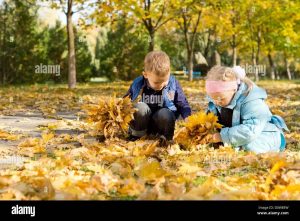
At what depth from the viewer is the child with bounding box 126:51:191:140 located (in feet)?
15.8

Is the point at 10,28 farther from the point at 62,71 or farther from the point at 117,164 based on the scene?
the point at 117,164

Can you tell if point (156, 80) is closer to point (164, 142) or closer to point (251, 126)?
point (164, 142)

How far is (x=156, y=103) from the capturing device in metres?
5.17

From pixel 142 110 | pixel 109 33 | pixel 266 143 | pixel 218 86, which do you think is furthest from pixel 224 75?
pixel 109 33

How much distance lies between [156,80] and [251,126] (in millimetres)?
1085

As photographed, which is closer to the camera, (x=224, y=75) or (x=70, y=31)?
(x=224, y=75)

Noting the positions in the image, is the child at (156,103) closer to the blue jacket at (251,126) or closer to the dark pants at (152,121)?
the dark pants at (152,121)

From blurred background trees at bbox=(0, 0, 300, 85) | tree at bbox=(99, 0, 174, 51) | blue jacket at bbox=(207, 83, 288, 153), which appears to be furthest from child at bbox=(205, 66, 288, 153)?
blurred background trees at bbox=(0, 0, 300, 85)

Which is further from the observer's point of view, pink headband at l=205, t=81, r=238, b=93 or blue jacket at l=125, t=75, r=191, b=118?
blue jacket at l=125, t=75, r=191, b=118

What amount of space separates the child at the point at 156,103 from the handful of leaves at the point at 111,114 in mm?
139

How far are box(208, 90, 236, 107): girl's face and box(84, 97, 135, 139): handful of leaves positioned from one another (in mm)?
896

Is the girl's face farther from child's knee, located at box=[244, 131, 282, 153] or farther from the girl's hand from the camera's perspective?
child's knee, located at box=[244, 131, 282, 153]

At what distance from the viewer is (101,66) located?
2438 centimetres
